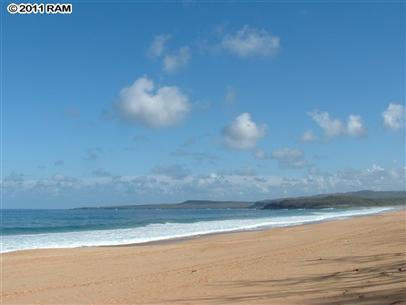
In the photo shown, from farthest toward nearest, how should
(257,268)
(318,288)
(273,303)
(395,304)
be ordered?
(257,268), (318,288), (273,303), (395,304)

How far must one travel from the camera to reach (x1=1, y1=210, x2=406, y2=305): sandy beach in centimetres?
867

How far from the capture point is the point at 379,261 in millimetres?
11688

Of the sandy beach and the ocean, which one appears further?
the ocean

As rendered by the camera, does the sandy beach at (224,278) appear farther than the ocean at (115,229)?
No

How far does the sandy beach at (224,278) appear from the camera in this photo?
8.67 meters

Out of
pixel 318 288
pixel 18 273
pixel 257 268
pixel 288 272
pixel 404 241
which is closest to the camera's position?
pixel 318 288

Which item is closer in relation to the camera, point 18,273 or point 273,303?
point 273,303

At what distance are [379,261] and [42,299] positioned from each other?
297 inches

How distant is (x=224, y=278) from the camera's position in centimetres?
1118

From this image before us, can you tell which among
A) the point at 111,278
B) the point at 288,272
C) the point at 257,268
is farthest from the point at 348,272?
the point at 111,278

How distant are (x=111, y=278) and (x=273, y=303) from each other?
5.84 m

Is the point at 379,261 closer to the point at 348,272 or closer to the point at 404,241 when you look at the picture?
Answer: the point at 348,272

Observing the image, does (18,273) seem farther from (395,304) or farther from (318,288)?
(395,304)

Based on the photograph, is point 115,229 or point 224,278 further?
point 115,229
